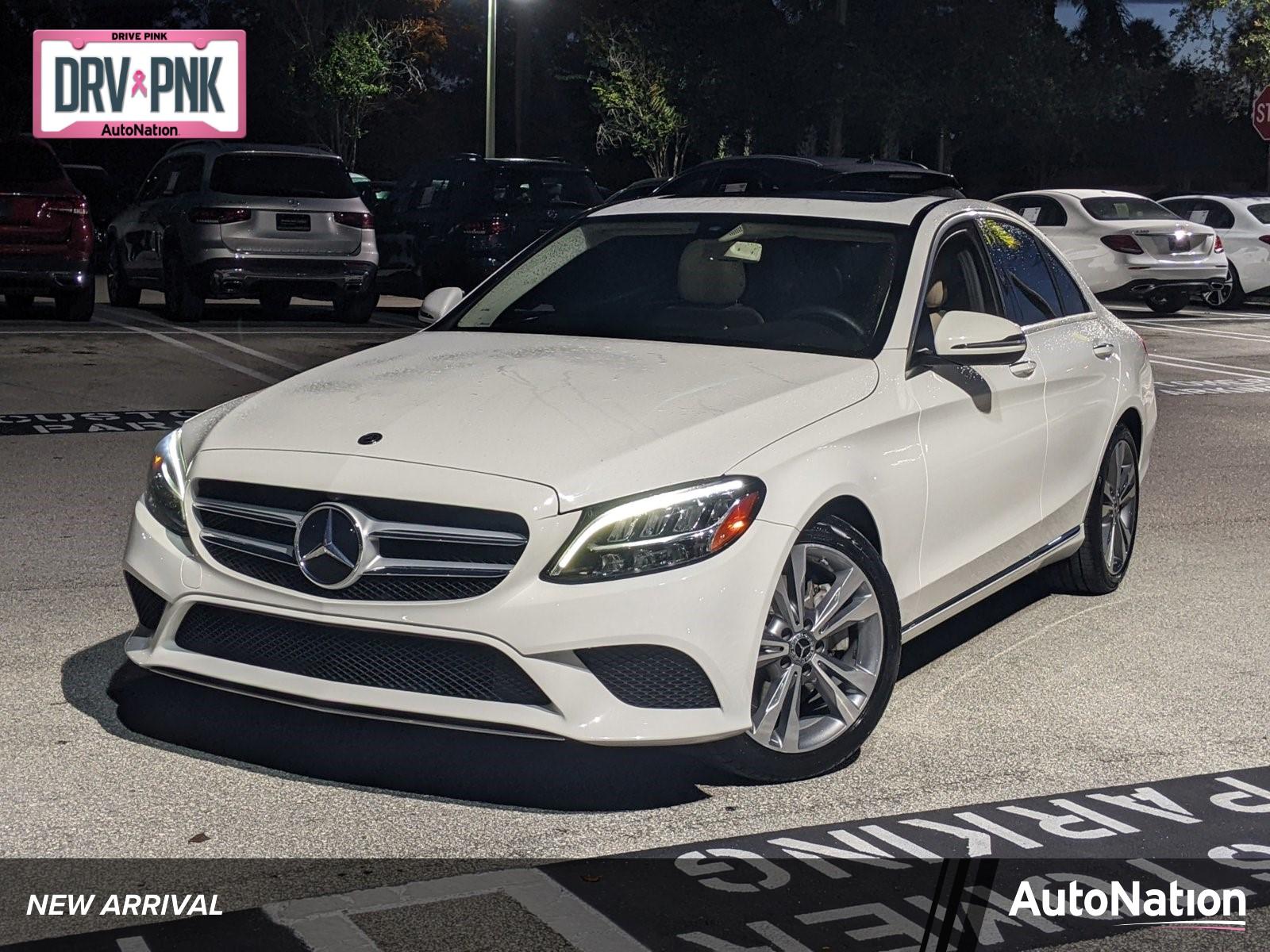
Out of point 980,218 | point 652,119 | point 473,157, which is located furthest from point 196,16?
point 980,218

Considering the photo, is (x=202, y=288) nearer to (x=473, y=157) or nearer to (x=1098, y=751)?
(x=473, y=157)

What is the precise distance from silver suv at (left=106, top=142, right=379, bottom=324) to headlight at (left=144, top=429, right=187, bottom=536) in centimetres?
1305

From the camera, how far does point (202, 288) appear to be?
1848cm

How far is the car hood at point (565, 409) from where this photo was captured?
4.71m

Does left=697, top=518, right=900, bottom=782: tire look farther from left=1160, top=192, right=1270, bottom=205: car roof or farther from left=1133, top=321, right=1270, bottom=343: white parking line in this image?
left=1160, top=192, right=1270, bottom=205: car roof

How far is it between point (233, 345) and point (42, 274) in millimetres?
2168

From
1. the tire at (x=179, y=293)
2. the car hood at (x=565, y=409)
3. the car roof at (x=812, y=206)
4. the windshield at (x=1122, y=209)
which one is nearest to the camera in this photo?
the car hood at (x=565, y=409)

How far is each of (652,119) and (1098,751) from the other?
146 ft

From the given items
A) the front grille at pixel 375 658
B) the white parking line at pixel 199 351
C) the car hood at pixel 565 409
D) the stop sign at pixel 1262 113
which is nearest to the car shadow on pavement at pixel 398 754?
the front grille at pixel 375 658

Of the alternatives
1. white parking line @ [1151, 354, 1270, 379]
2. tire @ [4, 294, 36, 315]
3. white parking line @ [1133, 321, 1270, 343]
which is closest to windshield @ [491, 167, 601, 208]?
tire @ [4, 294, 36, 315]

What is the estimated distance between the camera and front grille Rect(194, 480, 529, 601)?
4.59 m

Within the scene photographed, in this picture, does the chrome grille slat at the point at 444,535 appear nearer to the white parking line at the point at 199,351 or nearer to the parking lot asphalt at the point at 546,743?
the parking lot asphalt at the point at 546,743

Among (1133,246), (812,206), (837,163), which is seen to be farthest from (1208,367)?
(812,206)

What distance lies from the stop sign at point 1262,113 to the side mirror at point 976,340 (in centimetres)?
2826
